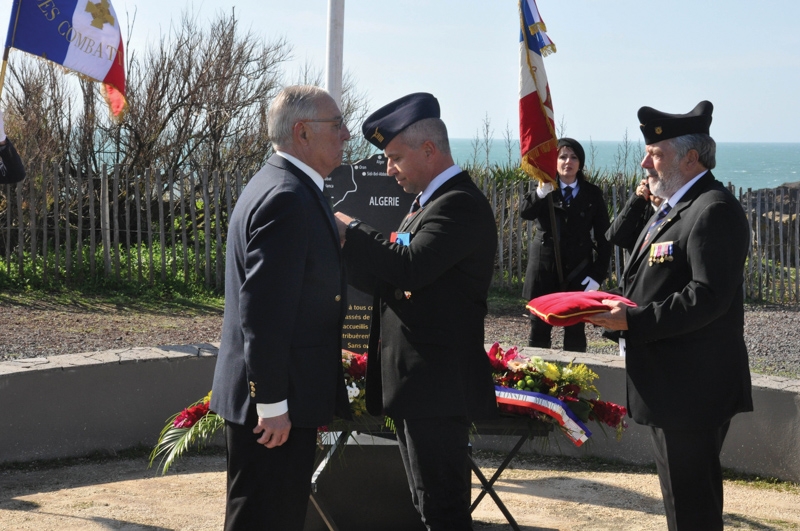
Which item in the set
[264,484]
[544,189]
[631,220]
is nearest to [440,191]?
[264,484]

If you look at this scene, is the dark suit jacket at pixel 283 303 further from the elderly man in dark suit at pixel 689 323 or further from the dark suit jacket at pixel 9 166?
the dark suit jacket at pixel 9 166

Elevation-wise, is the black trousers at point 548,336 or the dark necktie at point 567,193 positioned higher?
the dark necktie at point 567,193

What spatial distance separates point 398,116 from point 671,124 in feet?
3.26

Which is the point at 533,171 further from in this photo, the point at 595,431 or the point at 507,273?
the point at 507,273

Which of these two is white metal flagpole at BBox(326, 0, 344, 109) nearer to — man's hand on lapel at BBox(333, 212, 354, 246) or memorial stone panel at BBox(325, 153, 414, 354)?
memorial stone panel at BBox(325, 153, 414, 354)

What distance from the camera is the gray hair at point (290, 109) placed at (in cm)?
293

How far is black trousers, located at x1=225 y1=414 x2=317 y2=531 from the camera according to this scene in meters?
2.84

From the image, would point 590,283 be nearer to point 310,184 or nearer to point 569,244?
point 569,244

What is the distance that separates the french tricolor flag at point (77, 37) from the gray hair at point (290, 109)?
305 cm

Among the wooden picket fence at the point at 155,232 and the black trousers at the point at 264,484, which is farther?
the wooden picket fence at the point at 155,232

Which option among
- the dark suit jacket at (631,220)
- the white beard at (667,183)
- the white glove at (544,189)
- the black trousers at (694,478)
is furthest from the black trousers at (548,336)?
the black trousers at (694,478)

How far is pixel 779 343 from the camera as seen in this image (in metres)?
9.48

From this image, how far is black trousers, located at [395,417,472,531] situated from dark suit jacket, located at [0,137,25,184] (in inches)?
102

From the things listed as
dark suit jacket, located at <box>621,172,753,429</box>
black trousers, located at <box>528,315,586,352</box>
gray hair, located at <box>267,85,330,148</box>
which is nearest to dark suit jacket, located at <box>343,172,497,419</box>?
gray hair, located at <box>267,85,330,148</box>
